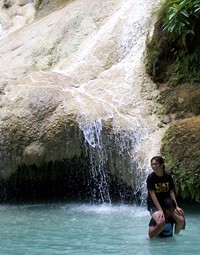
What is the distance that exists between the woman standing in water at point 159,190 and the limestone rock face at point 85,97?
355 cm

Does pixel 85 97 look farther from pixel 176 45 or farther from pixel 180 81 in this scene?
pixel 176 45

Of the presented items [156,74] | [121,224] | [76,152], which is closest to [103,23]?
[156,74]

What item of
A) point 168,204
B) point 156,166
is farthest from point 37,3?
point 168,204

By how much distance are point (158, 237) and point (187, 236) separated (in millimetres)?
500

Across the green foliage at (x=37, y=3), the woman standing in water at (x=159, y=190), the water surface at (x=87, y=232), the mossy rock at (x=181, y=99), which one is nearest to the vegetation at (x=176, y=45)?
the mossy rock at (x=181, y=99)

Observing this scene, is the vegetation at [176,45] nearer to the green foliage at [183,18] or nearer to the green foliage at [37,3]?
the green foliage at [183,18]

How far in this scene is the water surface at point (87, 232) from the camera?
7.05 m

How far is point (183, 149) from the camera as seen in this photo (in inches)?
421

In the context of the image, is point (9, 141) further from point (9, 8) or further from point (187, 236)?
point (9, 8)

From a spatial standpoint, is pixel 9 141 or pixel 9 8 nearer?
pixel 9 141

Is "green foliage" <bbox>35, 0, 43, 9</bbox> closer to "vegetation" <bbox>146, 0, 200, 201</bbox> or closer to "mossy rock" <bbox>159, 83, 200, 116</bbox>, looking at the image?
"vegetation" <bbox>146, 0, 200, 201</bbox>

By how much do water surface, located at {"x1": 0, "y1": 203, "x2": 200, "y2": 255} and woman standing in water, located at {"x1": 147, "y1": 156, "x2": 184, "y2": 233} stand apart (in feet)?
1.25

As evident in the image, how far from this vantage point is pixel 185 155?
34.9 ft

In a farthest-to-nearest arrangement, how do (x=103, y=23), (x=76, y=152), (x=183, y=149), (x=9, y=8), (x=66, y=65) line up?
(x=9, y=8)
(x=103, y=23)
(x=66, y=65)
(x=76, y=152)
(x=183, y=149)
